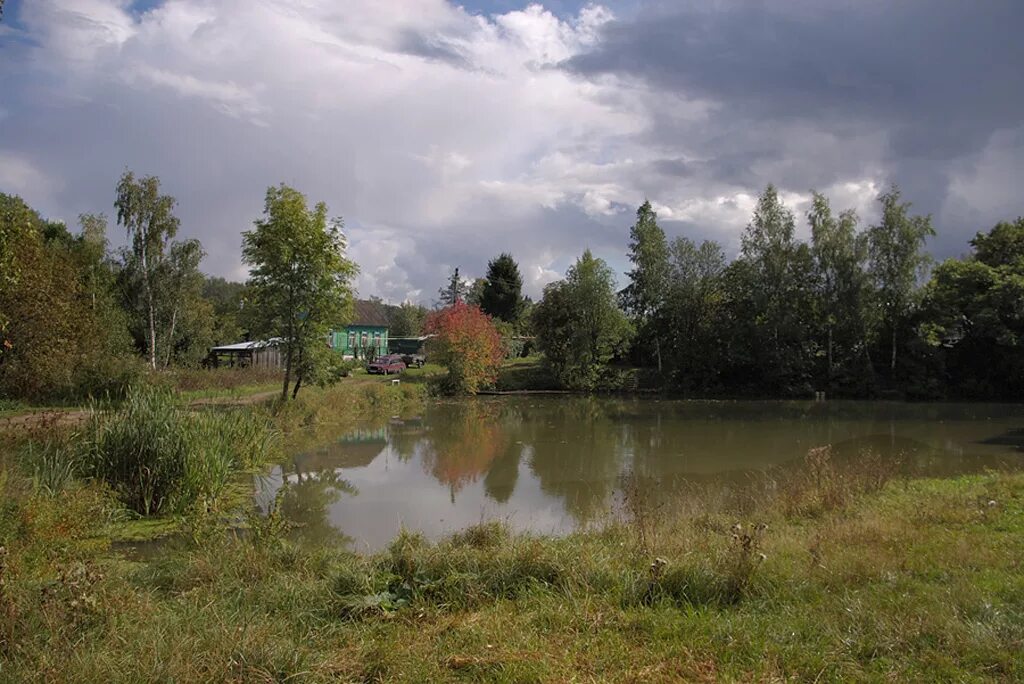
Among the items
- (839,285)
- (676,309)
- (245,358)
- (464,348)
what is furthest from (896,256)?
(245,358)

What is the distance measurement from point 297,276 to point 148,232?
14695 mm

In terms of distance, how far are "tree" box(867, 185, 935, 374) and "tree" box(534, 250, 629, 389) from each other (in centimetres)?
1341

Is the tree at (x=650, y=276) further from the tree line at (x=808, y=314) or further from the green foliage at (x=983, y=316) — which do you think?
the green foliage at (x=983, y=316)

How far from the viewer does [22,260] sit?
15.6 metres

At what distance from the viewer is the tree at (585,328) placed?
38.0m

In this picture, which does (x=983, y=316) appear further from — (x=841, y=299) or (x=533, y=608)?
(x=533, y=608)

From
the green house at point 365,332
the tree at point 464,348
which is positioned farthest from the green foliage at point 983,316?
the green house at point 365,332

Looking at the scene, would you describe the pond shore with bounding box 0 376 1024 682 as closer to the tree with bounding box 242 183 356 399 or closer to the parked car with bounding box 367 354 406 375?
the tree with bounding box 242 183 356 399

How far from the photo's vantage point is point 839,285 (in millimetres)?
34688

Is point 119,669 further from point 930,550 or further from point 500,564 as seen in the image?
point 930,550

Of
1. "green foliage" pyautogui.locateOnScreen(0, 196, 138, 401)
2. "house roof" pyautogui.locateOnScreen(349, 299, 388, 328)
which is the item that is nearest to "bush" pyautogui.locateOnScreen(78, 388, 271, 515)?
"green foliage" pyautogui.locateOnScreen(0, 196, 138, 401)

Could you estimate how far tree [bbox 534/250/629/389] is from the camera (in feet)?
125

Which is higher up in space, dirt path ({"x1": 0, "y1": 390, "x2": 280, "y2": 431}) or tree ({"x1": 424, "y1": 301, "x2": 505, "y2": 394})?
tree ({"x1": 424, "y1": 301, "x2": 505, "y2": 394})

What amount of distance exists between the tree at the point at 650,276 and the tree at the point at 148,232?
85.1 feet
